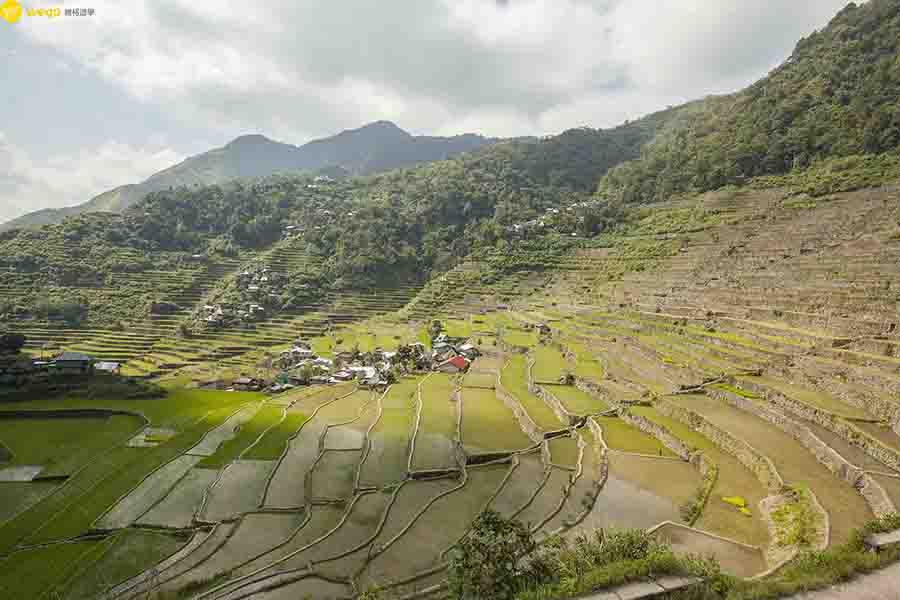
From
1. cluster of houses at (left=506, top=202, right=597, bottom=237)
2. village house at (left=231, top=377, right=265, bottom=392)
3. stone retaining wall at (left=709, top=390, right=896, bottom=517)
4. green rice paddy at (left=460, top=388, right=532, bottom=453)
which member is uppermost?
cluster of houses at (left=506, top=202, right=597, bottom=237)

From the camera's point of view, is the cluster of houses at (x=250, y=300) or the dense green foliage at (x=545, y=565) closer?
the dense green foliage at (x=545, y=565)

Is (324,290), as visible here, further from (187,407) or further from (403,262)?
(187,407)

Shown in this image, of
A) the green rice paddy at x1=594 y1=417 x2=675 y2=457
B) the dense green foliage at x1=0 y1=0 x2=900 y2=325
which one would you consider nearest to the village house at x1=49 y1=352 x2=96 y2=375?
the dense green foliage at x1=0 y1=0 x2=900 y2=325

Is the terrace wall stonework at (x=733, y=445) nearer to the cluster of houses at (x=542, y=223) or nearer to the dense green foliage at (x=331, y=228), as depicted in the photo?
the dense green foliage at (x=331, y=228)

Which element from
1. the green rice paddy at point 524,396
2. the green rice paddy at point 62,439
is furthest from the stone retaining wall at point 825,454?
the green rice paddy at point 62,439

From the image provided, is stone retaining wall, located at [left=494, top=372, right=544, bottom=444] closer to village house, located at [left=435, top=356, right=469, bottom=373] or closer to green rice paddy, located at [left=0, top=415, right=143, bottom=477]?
village house, located at [left=435, top=356, right=469, bottom=373]

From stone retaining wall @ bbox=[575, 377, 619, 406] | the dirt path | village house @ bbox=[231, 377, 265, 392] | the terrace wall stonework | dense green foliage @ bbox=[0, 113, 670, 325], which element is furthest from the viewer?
dense green foliage @ bbox=[0, 113, 670, 325]

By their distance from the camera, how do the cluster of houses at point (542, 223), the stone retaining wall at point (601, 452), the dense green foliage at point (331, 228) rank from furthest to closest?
the cluster of houses at point (542, 223)
the dense green foliage at point (331, 228)
the stone retaining wall at point (601, 452)
